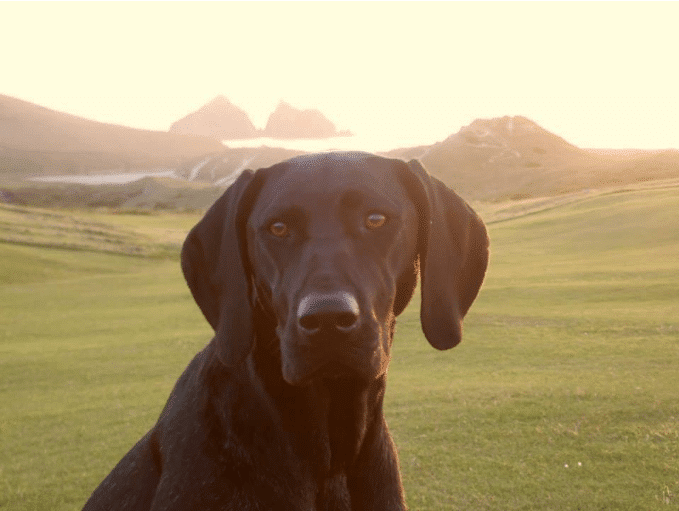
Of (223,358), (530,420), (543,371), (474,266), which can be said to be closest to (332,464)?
(223,358)

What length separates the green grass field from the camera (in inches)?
179

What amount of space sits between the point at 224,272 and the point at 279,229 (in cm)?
34

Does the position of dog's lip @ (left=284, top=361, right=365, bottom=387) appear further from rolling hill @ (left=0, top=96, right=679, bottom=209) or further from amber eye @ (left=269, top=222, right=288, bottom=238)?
rolling hill @ (left=0, top=96, right=679, bottom=209)

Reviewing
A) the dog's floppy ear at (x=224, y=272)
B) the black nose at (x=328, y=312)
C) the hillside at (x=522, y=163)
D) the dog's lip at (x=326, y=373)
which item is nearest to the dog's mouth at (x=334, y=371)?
the dog's lip at (x=326, y=373)

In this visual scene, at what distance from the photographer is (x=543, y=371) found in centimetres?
704

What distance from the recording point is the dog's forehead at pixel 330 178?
2.44 metres

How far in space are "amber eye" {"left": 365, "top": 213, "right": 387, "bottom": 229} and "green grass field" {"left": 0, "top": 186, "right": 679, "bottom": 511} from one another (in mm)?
2703

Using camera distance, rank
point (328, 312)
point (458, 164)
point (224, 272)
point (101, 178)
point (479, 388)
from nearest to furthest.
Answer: point (328, 312)
point (224, 272)
point (479, 388)
point (458, 164)
point (101, 178)

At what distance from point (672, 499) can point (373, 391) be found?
2.83m

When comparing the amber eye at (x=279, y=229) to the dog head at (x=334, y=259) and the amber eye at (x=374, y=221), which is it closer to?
the dog head at (x=334, y=259)

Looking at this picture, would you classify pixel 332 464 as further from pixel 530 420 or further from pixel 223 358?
pixel 530 420

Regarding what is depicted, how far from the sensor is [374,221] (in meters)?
2.42

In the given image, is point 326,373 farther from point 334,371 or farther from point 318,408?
point 318,408

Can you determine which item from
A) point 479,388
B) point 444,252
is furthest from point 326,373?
point 479,388
